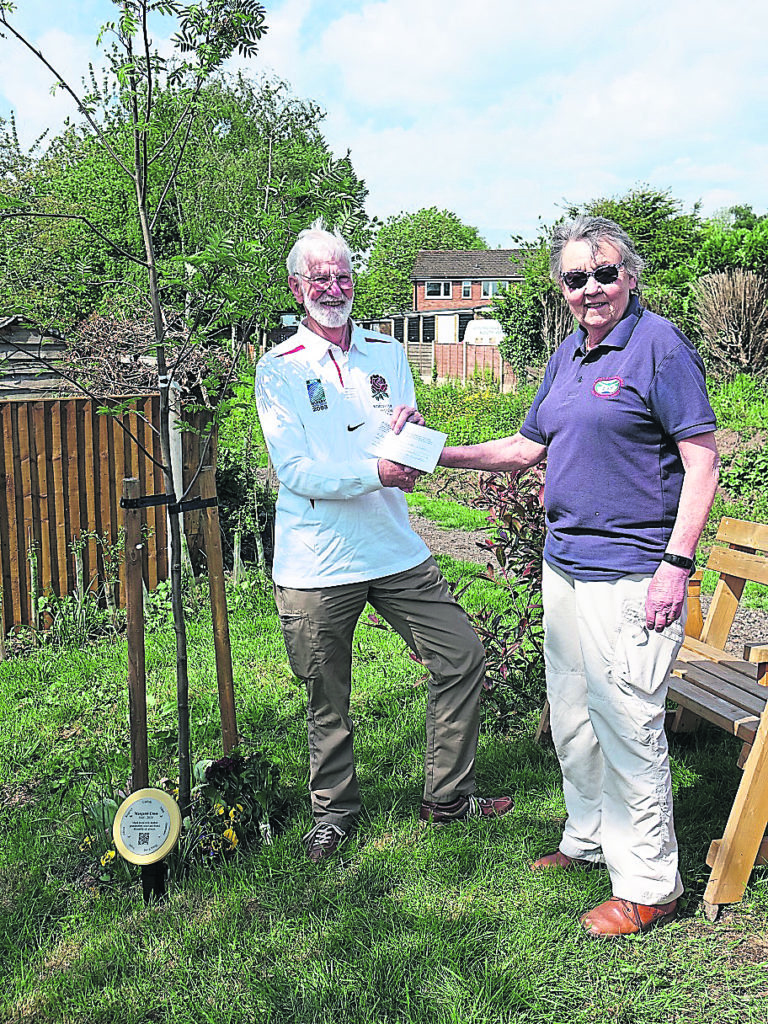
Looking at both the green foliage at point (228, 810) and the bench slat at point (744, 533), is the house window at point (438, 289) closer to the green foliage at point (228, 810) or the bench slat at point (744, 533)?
the bench slat at point (744, 533)

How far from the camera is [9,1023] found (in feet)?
7.87

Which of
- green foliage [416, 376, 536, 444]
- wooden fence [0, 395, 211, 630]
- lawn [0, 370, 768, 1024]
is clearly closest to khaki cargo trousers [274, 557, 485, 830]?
lawn [0, 370, 768, 1024]

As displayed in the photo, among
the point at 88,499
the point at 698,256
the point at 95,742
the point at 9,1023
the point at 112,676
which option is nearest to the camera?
the point at 9,1023

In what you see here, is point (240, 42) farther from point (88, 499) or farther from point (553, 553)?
point (88, 499)

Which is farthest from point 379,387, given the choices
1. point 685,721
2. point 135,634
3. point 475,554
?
point 475,554

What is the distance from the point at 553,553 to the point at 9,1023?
2.06 m

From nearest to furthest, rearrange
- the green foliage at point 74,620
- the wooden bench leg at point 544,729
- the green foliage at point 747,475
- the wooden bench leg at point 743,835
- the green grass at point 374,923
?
the green grass at point 374,923
the wooden bench leg at point 743,835
the wooden bench leg at point 544,729
the green foliage at point 74,620
the green foliage at point 747,475

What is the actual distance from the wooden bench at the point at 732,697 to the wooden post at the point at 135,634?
1.76 m

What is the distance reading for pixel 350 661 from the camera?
321cm

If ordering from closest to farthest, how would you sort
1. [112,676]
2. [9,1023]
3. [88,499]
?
[9,1023] → [112,676] → [88,499]

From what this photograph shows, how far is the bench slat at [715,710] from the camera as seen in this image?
3.05 m

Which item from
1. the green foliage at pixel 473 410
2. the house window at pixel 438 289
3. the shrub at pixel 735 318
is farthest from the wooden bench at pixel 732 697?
the house window at pixel 438 289

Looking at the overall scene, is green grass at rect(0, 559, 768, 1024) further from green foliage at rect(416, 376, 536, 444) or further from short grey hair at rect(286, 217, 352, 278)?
green foliage at rect(416, 376, 536, 444)

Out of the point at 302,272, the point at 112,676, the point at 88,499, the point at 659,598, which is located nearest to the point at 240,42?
the point at 302,272
